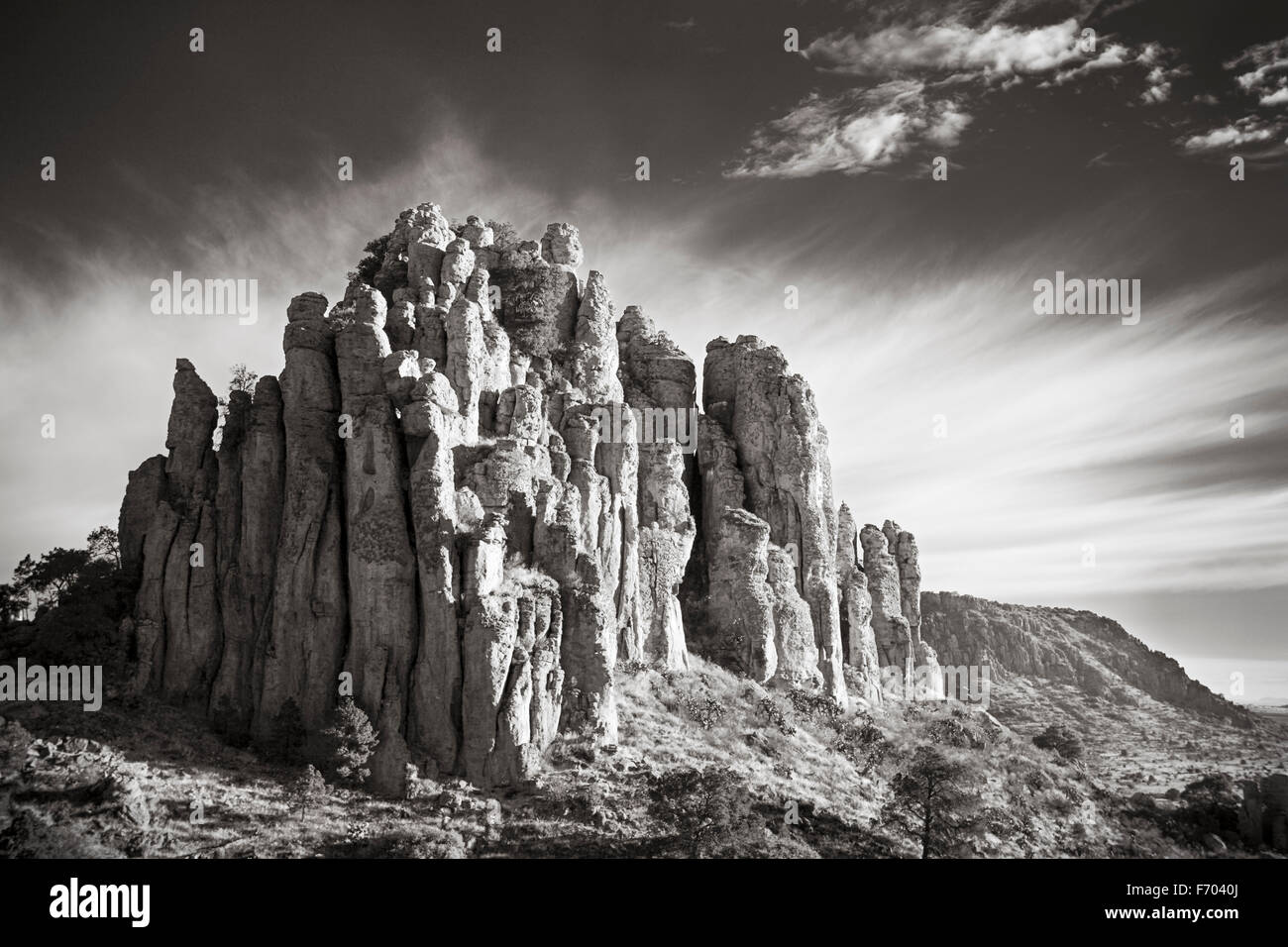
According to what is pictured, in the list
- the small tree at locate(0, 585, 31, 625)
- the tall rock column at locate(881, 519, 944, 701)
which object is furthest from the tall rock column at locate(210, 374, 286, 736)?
the tall rock column at locate(881, 519, 944, 701)

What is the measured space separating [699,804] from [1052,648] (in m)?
137

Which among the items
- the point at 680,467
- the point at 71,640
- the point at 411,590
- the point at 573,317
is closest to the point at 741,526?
the point at 680,467

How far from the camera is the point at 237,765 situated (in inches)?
1687

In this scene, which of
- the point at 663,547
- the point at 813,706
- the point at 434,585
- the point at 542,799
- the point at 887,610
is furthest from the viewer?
the point at 887,610

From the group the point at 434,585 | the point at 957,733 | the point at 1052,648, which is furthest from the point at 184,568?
the point at 1052,648

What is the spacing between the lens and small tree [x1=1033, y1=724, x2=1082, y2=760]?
278 feet

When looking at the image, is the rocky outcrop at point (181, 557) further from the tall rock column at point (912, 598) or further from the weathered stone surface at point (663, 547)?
the tall rock column at point (912, 598)

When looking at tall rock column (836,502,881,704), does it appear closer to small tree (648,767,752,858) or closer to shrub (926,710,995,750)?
shrub (926,710,995,750)

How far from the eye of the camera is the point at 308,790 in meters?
39.9

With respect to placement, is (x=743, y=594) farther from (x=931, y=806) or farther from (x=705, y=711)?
(x=931, y=806)

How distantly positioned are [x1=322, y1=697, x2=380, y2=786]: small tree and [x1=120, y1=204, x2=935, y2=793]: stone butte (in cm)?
83

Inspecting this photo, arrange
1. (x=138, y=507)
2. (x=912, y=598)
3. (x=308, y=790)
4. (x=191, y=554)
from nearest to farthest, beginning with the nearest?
(x=308, y=790) → (x=191, y=554) → (x=138, y=507) → (x=912, y=598)
